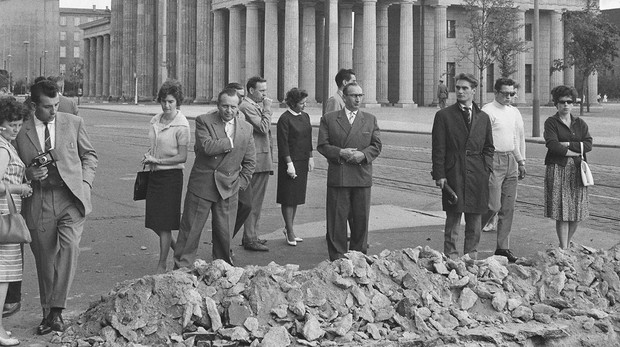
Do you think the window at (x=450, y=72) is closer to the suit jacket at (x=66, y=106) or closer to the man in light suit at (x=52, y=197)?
the suit jacket at (x=66, y=106)

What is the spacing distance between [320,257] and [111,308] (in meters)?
4.28

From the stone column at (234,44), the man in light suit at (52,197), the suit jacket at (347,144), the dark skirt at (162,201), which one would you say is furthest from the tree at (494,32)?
the man in light suit at (52,197)

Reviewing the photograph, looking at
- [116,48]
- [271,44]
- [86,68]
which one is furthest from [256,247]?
[86,68]

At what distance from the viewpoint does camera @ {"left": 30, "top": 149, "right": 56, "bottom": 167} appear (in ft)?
25.0

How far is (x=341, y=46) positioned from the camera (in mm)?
68500

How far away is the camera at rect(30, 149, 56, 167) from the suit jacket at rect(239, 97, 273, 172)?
151 inches

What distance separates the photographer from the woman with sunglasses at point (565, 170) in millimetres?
10516

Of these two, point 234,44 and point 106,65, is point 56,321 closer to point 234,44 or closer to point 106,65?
point 234,44

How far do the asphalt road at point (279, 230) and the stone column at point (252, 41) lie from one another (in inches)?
1810

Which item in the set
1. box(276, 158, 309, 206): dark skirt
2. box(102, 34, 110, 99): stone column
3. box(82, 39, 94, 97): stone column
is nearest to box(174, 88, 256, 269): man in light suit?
box(276, 158, 309, 206): dark skirt

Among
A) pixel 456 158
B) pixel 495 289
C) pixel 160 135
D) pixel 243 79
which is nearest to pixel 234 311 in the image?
pixel 495 289

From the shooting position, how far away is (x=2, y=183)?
23.2ft

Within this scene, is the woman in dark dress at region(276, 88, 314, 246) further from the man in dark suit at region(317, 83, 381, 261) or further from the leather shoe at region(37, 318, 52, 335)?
the leather shoe at region(37, 318, 52, 335)

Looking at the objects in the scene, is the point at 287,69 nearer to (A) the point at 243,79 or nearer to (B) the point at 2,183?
(A) the point at 243,79
